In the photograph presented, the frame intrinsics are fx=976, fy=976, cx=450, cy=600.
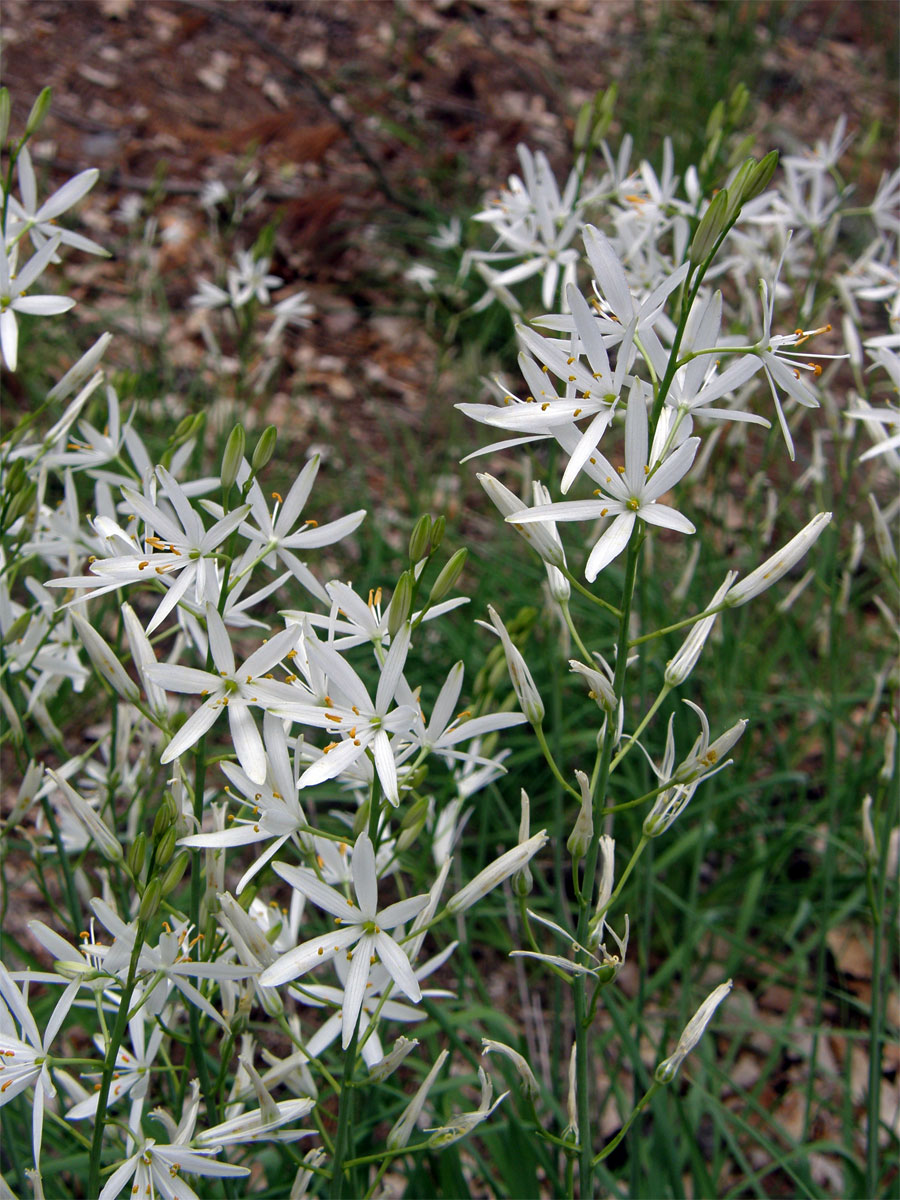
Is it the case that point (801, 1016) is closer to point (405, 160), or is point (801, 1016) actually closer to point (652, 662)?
point (652, 662)

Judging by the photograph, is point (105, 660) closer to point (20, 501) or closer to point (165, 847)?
point (165, 847)

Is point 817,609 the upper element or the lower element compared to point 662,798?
lower

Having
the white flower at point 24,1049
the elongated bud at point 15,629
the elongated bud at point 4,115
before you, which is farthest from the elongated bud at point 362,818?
the elongated bud at point 4,115

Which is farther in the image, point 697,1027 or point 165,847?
point 697,1027

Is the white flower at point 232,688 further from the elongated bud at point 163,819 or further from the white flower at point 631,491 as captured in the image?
the white flower at point 631,491

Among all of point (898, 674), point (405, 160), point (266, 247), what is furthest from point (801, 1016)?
point (405, 160)

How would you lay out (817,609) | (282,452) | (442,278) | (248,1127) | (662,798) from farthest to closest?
(442,278) < (282,452) < (817,609) < (662,798) < (248,1127)

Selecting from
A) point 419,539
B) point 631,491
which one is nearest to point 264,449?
point 419,539
